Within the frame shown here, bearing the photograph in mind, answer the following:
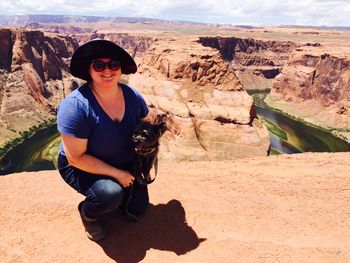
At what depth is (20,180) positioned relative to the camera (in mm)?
8281

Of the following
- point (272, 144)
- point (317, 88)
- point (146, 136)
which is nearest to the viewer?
point (146, 136)

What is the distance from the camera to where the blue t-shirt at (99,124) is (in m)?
5.04

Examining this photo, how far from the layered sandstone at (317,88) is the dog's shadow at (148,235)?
268 feet

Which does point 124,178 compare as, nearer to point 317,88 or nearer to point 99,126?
point 99,126

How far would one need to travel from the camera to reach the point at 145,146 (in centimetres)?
560

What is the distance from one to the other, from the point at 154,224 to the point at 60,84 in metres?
96.9

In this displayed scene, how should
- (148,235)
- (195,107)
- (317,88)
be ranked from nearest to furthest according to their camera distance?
1. (148,235)
2. (195,107)
3. (317,88)

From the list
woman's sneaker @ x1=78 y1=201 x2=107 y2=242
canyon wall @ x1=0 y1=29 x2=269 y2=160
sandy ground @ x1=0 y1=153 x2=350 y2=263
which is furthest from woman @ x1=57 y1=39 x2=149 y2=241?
canyon wall @ x1=0 y1=29 x2=269 y2=160

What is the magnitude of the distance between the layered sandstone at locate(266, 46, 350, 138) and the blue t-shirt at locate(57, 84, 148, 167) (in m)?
83.0

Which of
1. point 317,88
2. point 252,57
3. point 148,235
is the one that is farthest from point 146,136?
point 252,57

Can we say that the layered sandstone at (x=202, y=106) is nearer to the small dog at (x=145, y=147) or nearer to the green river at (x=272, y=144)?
the green river at (x=272, y=144)

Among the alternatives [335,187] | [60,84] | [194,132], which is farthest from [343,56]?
[335,187]

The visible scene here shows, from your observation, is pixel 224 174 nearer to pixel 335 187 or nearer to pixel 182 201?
pixel 182 201

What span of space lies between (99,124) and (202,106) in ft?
167
